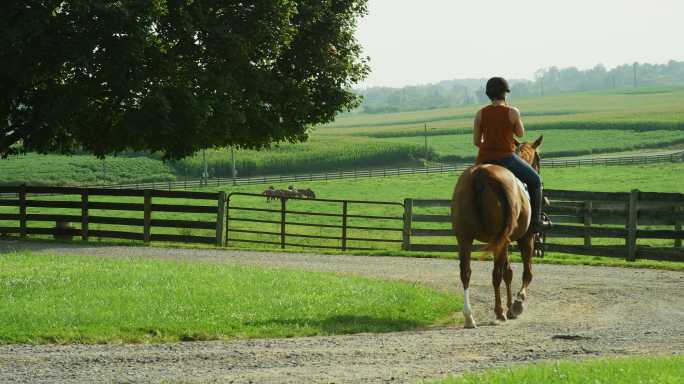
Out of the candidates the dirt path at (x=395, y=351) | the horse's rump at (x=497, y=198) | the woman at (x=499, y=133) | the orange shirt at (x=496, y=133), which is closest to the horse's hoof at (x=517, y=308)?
the dirt path at (x=395, y=351)

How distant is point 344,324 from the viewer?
13570 millimetres

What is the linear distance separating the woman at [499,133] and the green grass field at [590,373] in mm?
4856

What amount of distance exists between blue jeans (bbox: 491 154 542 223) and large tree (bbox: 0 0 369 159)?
15.3 meters

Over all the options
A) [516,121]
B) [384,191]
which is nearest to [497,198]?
[516,121]

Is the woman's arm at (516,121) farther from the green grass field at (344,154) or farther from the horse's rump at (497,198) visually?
the green grass field at (344,154)

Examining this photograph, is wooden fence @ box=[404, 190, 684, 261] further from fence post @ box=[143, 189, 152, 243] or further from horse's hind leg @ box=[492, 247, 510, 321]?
horse's hind leg @ box=[492, 247, 510, 321]

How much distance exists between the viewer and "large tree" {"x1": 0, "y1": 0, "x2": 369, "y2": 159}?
27641 millimetres

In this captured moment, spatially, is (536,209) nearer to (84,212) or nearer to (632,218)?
(632,218)

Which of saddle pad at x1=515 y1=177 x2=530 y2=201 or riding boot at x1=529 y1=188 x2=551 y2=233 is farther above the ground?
saddle pad at x1=515 y1=177 x2=530 y2=201

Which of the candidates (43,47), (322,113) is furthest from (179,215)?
(43,47)

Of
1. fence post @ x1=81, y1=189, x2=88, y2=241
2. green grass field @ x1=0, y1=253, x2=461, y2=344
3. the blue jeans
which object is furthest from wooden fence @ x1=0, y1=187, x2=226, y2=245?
the blue jeans

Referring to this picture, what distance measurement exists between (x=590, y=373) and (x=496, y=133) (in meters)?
5.77

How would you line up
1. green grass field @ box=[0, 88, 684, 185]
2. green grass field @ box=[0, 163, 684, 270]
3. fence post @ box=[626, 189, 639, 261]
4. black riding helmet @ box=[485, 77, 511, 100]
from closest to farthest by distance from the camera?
black riding helmet @ box=[485, 77, 511, 100] → fence post @ box=[626, 189, 639, 261] → green grass field @ box=[0, 163, 684, 270] → green grass field @ box=[0, 88, 684, 185]

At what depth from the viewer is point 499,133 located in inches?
568
